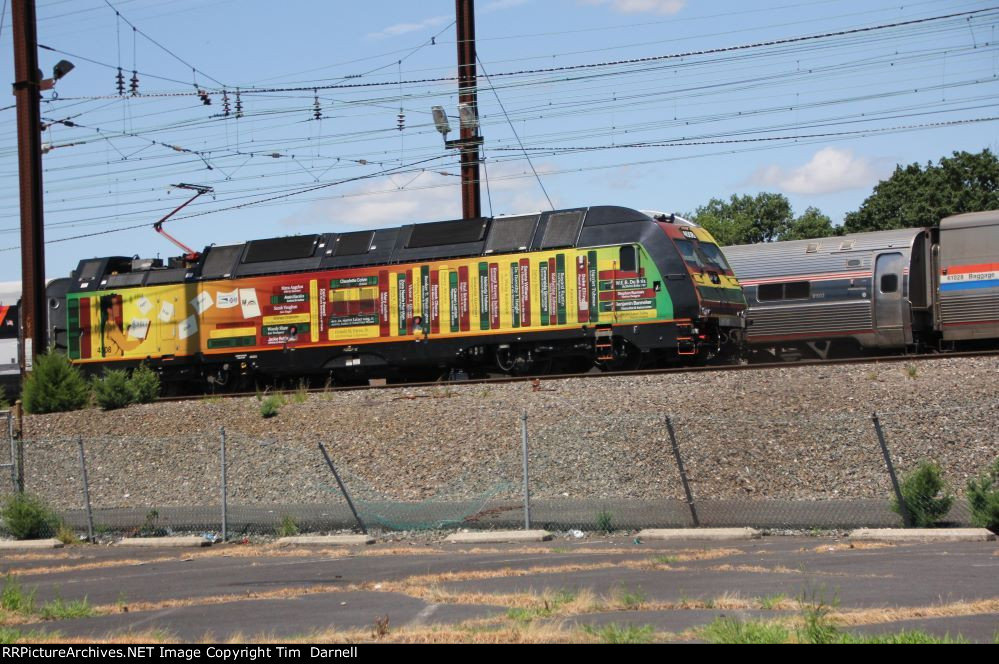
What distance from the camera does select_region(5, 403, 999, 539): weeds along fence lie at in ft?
46.0

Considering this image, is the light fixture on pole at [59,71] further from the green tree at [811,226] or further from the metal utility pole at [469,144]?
the green tree at [811,226]

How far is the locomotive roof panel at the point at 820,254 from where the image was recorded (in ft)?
93.6

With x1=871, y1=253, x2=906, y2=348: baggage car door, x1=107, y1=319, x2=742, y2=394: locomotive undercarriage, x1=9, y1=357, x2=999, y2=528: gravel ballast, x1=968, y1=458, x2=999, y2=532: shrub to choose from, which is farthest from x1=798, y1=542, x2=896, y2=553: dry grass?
x1=871, y1=253, x2=906, y2=348: baggage car door

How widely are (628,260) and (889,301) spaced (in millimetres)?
9396

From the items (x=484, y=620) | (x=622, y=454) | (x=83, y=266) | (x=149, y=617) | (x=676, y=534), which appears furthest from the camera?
(x=83, y=266)

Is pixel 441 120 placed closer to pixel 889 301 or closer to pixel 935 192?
pixel 889 301

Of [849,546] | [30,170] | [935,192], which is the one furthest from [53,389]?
[935,192]

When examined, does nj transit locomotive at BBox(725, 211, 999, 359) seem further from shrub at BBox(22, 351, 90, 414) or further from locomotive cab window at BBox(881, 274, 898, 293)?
shrub at BBox(22, 351, 90, 414)

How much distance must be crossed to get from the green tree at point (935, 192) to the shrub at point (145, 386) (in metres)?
53.9

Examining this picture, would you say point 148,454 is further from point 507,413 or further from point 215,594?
point 215,594

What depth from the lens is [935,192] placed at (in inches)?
2682

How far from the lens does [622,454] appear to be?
1633 cm

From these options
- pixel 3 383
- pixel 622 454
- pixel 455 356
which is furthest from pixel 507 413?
pixel 3 383

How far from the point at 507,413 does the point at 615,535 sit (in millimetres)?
5957
